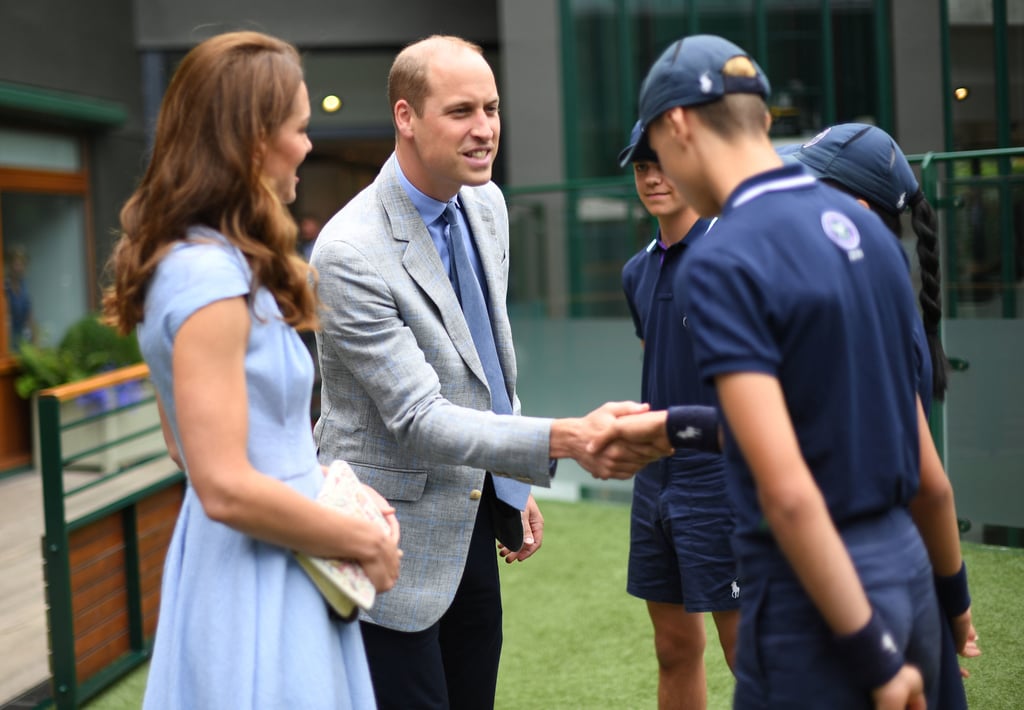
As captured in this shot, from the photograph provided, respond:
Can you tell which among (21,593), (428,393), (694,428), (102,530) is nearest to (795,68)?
(21,593)

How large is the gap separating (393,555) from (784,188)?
3.16 ft

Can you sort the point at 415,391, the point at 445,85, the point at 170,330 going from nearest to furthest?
1. the point at 170,330
2. the point at 415,391
3. the point at 445,85

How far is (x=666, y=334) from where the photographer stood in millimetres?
3289

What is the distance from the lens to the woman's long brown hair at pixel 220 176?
75.7 inches

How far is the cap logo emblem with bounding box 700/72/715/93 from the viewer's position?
5.72 ft

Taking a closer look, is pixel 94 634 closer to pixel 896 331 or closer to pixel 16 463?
pixel 896 331

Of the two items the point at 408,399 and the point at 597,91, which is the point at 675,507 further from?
the point at 597,91

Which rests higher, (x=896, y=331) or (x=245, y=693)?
(x=896, y=331)

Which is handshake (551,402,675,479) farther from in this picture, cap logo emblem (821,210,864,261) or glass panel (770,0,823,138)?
glass panel (770,0,823,138)

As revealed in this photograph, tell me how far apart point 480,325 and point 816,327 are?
1270 mm

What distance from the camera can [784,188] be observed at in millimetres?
1719

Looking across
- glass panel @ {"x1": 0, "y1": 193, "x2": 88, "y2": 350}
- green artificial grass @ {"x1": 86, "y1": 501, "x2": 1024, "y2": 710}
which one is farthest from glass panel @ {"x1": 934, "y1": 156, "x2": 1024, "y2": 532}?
glass panel @ {"x1": 0, "y1": 193, "x2": 88, "y2": 350}

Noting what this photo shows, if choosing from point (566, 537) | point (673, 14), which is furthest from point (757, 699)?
point (673, 14)

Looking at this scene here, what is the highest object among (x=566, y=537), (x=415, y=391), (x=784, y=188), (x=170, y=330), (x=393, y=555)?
(x=784, y=188)
